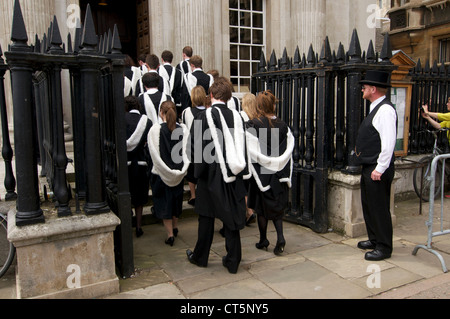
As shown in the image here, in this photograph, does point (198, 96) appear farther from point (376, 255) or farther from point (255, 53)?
point (255, 53)

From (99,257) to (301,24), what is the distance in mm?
8907

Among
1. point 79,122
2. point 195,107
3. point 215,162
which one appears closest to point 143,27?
point 195,107

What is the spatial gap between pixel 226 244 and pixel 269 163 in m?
1.02

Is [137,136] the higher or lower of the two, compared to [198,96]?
lower

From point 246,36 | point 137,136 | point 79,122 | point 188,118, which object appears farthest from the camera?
point 246,36

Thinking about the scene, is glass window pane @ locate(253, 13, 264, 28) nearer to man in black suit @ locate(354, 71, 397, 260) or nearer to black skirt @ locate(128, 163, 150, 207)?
man in black suit @ locate(354, 71, 397, 260)

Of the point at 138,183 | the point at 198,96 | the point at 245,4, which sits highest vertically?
the point at 245,4

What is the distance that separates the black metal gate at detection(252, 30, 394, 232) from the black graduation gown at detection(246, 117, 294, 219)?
92 centimetres

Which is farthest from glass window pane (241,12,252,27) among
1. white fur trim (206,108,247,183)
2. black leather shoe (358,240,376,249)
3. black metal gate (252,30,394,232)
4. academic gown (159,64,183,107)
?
black leather shoe (358,240,376,249)

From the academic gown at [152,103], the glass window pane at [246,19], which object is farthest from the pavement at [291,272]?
the glass window pane at [246,19]

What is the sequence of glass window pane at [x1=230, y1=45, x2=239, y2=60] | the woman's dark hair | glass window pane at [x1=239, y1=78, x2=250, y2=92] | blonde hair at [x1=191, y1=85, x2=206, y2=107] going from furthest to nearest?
1. glass window pane at [x1=239, y1=78, x2=250, y2=92]
2. glass window pane at [x1=230, y1=45, x2=239, y2=60]
3. blonde hair at [x1=191, y1=85, x2=206, y2=107]
4. the woman's dark hair

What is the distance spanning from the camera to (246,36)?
34.9 feet

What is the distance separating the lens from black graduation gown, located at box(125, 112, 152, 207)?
193 inches
